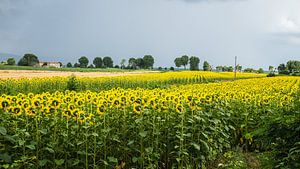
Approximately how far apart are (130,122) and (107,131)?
2.25 ft

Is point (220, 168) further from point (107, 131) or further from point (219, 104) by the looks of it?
point (107, 131)

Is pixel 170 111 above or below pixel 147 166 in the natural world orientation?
above

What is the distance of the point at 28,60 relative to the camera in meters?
106

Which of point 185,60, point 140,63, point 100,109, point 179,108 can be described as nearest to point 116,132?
point 100,109

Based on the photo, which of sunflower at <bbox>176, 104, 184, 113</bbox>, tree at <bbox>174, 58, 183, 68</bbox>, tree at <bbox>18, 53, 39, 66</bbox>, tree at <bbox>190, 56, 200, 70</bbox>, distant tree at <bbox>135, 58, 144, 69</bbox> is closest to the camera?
sunflower at <bbox>176, 104, 184, 113</bbox>

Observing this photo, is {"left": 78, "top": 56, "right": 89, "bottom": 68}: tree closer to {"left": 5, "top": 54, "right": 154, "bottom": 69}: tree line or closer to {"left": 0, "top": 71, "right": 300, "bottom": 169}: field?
{"left": 5, "top": 54, "right": 154, "bottom": 69}: tree line

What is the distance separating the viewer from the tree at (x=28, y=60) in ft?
346

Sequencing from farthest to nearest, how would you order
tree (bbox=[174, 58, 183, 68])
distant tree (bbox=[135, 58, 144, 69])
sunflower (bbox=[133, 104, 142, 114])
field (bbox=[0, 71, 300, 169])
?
1. distant tree (bbox=[135, 58, 144, 69])
2. tree (bbox=[174, 58, 183, 68])
3. sunflower (bbox=[133, 104, 142, 114])
4. field (bbox=[0, 71, 300, 169])

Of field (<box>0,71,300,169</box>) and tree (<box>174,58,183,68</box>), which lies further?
tree (<box>174,58,183,68</box>)

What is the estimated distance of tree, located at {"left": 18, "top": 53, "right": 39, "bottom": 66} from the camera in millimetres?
105312

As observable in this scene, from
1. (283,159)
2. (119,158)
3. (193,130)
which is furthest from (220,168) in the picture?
(283,159)

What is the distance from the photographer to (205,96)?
6898 mm

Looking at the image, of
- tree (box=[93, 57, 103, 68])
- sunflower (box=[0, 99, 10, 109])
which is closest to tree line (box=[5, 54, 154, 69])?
tree (box=[93, 57, 103, 68])

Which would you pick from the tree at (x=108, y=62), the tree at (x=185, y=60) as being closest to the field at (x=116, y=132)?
the tree at (x=185, y=60)
